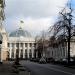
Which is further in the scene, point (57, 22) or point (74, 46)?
point (74, 46)

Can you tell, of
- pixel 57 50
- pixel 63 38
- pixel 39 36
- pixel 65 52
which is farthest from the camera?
pixel 39 36

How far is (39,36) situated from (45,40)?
14.2 m

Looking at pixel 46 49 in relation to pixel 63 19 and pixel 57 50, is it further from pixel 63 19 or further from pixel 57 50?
pixel 63 19

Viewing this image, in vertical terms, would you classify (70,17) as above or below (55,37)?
above

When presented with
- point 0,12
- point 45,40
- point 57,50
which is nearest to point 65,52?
point 57,50

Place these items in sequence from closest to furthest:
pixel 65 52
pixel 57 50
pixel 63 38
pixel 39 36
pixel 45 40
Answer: pixel 63 38, pixel 65 52, pixel 57 50, pixel 45 40, pixel 39 36

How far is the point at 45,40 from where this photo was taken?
143250mm

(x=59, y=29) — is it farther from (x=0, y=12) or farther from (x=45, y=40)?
(x=45, y=40)

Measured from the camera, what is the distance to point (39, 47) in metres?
148

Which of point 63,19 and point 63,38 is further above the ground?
point 63,19

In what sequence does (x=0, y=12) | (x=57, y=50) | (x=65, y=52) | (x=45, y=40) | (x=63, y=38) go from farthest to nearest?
1. (x=45, y=40)
2. (x=57, y=50)
3. (x=65, y=52)
4. (x=63, y=38)
5. (x=0, y=12)

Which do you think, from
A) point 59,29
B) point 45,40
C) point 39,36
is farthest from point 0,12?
point 39,36

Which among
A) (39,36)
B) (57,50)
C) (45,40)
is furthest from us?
(39,36)

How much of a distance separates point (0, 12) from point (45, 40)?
116m
